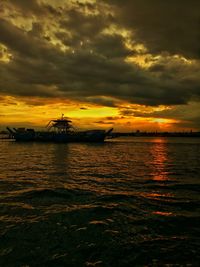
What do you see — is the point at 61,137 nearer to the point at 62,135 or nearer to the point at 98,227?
the point at 62,135

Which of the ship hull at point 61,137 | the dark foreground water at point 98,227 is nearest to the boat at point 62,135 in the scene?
the ship hull at point 61,137

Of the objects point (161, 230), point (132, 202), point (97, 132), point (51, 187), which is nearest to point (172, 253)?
point (161, 230)

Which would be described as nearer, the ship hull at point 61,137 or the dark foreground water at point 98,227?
the dark foreground water at point 98,227

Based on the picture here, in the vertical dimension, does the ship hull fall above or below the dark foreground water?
above

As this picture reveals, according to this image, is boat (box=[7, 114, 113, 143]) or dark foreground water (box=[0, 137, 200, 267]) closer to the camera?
dark foreground water (box=[0, 137, 200, 267])

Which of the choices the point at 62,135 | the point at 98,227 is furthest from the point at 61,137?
the point at 98,227

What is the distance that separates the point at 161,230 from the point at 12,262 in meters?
5.56

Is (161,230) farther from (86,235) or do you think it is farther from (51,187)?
(51,187)

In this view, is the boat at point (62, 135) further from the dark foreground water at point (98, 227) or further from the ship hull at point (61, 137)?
the dark foreground water at point (98, 227)

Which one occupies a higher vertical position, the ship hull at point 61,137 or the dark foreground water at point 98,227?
the ship hull at point 61,137

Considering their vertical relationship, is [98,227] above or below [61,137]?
below

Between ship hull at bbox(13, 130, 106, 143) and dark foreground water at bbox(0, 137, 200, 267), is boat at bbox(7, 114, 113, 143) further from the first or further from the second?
dark foreground water at bbox(0, 137, 200, 267)

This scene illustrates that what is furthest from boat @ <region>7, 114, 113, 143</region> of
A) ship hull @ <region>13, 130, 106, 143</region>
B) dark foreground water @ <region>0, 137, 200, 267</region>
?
dark foreground water @ <region>0, 137, 200, 267</region>

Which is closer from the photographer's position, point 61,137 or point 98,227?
point 98,227
